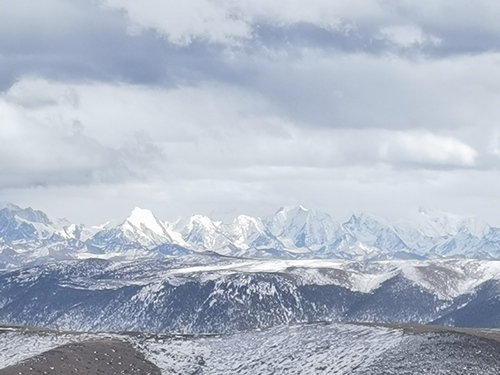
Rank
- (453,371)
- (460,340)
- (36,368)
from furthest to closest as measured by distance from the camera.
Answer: (460,340)
(453,371)
(36,368)

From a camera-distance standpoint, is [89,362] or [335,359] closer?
[89,362]

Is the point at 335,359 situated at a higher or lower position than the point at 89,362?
lower

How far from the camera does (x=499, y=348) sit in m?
181

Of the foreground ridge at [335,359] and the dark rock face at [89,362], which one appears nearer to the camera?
the dark rock face at [89,362]

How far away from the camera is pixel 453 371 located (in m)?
171

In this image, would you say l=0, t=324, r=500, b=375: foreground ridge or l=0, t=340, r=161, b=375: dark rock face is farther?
l=0, t=324, r=500, b=375: foreground ridge

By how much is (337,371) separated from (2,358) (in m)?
75.9

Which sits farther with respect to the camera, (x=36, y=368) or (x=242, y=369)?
(x=242, y=369)

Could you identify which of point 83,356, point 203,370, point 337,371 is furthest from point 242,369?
point 83,356

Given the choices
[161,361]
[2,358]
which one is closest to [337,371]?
[161,361]

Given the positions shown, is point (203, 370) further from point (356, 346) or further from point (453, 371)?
point (453, 371)

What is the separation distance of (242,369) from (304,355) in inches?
601

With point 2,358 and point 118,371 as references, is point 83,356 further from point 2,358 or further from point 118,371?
point 2,358

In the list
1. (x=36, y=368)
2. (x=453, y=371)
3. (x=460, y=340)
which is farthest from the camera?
(x=460, y=340)
